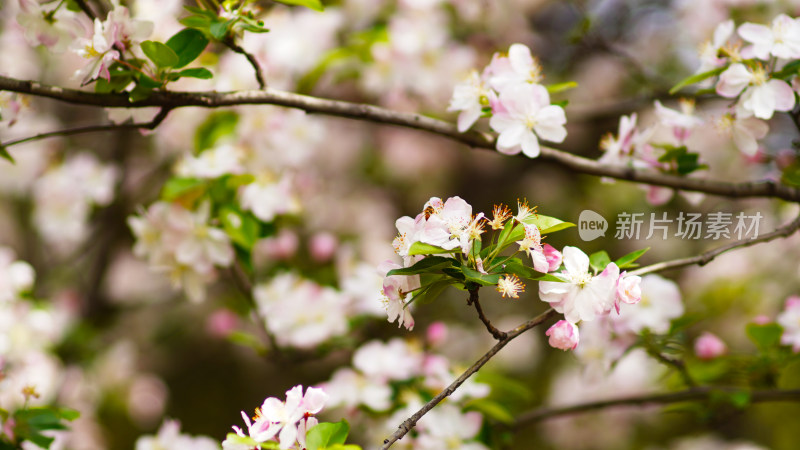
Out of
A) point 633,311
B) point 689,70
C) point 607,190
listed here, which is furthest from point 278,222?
point 607,190

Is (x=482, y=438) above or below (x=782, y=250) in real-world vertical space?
above

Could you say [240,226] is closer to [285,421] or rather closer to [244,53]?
[244,53]

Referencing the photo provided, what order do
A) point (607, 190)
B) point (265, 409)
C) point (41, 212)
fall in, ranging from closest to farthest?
point (265, 409)
point (41, 212)
point (607, 190)

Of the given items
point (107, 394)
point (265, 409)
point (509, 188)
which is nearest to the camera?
point (265, 409)

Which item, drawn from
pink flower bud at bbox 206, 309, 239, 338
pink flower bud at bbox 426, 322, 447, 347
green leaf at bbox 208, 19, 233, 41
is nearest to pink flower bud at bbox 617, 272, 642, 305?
green leaf at bbox 208, 19, 233, 41

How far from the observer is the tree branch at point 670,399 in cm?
126

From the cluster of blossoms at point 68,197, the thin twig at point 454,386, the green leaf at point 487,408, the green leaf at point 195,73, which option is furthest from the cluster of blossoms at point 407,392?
the cluster of blossoms at point 68,197

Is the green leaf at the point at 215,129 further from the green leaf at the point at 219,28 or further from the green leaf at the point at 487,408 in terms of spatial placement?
the green leaf at the point at 487,408

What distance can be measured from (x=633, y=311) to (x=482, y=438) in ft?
1.27

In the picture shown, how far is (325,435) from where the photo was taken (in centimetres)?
80

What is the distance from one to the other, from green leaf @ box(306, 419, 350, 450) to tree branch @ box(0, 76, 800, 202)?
0.49 metres

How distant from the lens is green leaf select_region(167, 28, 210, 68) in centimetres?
95

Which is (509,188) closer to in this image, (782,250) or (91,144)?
(782,250)

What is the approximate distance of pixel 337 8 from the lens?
2215 mm
